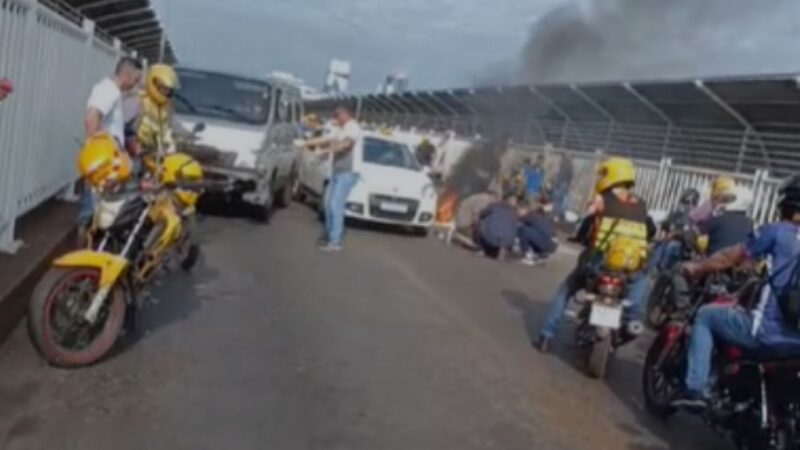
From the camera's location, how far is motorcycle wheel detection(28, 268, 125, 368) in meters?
5.88

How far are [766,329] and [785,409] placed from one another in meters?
0.45

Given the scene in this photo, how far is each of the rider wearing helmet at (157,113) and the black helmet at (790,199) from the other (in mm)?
4886

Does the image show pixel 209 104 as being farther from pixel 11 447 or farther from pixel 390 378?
pixel 11 447

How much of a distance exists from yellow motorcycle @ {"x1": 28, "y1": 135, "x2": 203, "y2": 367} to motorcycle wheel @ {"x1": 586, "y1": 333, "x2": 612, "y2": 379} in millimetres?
3171

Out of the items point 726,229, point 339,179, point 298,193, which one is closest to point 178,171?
point 726,229

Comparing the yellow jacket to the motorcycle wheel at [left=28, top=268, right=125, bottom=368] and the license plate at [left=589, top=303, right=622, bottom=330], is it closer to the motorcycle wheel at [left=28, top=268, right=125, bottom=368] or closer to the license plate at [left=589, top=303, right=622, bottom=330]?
the motorcycle wheel at [left=28, top=268, right=125, bottom=368]

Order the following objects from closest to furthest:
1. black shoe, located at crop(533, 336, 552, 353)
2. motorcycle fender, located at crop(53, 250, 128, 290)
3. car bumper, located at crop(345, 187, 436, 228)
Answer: motorcycle fender, located at crop(53, 250, 128, 290)
black shoe, located at crop(533, 336, 552, 353)
car bumper, located at crop(345, 187, 436, 228)

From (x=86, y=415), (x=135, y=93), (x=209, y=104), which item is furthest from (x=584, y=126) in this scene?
(x=86, y=415)

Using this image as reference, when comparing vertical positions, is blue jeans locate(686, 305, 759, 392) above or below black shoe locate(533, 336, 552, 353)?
above

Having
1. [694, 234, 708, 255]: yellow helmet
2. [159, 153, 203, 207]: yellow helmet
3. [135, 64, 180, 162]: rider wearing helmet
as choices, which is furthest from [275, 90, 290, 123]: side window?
[159, 153, 203, 207]: yellow helmet

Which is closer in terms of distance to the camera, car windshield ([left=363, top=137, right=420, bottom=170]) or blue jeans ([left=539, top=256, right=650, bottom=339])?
blue jeans ([left=539, top=256, right=650, bottom=339])

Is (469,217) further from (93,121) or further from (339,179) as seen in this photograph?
(93,121)

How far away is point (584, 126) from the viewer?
79.4 feet

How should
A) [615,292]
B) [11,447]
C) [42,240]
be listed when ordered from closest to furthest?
[11,447]
[615,292]
[42,240]
